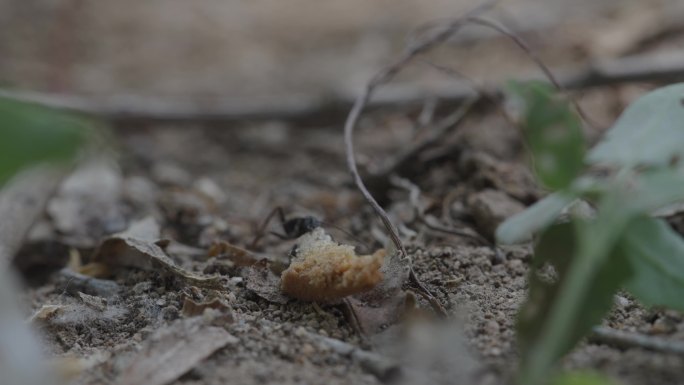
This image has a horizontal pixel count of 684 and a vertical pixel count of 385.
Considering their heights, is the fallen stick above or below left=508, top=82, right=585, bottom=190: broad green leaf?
below

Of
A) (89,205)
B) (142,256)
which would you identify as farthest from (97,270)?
(89,205)

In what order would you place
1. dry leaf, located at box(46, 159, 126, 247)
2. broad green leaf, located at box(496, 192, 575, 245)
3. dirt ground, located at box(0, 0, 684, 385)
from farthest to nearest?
dry leaf, located at box(46, 159, 126, 247) < dirt ground, located at box(0, 0, 684, 385) < broad green leaf, located at box(496, 192, 575, 245)

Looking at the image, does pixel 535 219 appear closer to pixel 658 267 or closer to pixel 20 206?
pixel 658 267

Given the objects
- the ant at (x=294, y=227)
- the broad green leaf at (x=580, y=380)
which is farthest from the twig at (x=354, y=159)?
the broad green leaf at (x=580, y=380)

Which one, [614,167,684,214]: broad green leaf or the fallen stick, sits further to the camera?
the fallen stick

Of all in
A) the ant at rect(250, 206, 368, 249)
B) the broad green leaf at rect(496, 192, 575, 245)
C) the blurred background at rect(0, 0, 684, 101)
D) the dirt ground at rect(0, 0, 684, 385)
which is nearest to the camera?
the broad green leaf at rect(496, 192, 575, 245)

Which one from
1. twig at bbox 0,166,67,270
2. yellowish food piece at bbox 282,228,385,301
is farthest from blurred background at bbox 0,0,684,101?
yellowish food piece at bbox 282,228,385,301

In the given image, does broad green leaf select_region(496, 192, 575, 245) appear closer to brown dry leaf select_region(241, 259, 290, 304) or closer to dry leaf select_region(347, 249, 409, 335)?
dry leaf select_region(347, 249, 409, 335)

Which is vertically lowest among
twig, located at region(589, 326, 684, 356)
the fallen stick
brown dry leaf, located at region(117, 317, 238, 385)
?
the fallen stick
